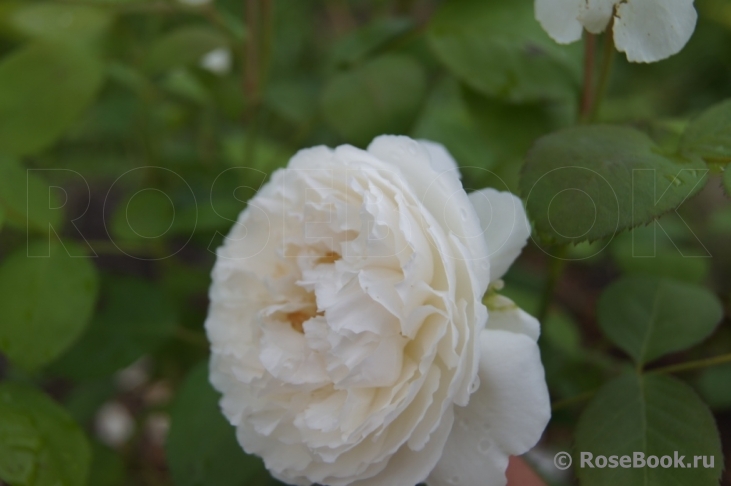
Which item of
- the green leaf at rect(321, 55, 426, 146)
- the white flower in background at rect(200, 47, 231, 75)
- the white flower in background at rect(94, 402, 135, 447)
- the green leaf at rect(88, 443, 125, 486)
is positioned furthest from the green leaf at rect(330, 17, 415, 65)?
the white flower in background at rect(94, 402, 135, 447)

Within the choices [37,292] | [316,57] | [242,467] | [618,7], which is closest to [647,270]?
[618,7]

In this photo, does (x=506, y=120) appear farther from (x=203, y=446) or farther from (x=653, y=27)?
(x=203, y=446)

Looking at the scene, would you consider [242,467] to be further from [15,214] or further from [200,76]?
[200,76]

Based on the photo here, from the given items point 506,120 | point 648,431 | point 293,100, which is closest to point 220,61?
point 293,100

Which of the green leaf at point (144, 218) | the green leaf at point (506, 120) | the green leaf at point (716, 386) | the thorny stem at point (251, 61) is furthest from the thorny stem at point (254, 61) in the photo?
the green leaf at point (716, 386)

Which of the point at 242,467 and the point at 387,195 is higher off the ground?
the point at 387,195
